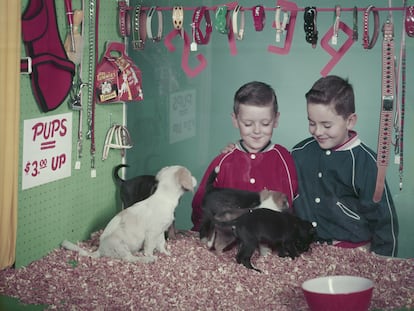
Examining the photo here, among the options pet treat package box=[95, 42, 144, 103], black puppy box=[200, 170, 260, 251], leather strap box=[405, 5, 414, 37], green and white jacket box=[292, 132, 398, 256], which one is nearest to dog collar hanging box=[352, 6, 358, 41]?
leather strap box=[405, 5, 414, 37]

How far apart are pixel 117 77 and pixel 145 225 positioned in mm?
387

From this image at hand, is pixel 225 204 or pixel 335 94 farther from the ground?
pixel 335 94

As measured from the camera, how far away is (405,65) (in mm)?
1745

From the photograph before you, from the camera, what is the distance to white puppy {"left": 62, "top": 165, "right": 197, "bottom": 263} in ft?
6.60

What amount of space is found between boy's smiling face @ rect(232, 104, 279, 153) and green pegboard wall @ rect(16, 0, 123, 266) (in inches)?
13.1

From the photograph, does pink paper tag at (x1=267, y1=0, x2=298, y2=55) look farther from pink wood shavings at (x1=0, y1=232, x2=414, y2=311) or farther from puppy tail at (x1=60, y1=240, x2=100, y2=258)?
puppy tail at (x1=60, y1=240, x2=100, y2=258)

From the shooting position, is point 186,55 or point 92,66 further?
point 92,66

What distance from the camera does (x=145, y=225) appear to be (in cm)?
204

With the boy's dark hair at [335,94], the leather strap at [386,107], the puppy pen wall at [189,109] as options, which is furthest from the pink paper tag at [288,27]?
the leather strap at [386,107]

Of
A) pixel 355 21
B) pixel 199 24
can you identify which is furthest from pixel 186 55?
pixel 355 21

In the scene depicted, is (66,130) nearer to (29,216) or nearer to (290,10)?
(29,216)

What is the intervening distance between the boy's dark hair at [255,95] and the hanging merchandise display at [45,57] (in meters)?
0.45

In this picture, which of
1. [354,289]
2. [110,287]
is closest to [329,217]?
[354,289]

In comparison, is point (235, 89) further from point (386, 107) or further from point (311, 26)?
point (386, 107)
